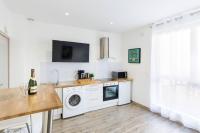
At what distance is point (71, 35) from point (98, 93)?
1.92m

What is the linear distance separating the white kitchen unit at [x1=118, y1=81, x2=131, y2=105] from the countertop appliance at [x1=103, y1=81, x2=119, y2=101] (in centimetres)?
15

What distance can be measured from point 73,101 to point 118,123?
1.24 meters

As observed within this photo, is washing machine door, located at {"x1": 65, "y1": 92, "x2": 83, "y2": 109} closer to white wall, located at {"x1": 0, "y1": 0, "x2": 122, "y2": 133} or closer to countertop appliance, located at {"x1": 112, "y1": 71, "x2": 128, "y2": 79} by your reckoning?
white wall, located at {"x1": 0, "y1": 0, "x2": 122, "y2": 133}

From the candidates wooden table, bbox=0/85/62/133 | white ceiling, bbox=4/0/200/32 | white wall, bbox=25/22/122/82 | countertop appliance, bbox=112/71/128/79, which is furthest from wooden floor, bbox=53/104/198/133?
white ceiling, bbox=4/0/200/32

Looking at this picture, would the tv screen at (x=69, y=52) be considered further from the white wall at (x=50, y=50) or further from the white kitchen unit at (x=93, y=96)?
the white kitchen unit at (x=93, y=96)

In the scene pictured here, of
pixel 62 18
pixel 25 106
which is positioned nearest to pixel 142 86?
pixel 62 18

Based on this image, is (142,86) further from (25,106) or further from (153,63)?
(25,106)

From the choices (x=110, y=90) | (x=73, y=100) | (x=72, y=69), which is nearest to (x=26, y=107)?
(x=73, y=100)

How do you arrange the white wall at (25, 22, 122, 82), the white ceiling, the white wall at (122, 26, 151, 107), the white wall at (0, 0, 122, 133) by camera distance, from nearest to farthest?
the white ceiling, the white wall at (0, 0, 122, 133), the white wall at (25, 22, 122, 82), the white wall at (122, 26, 151, 107)

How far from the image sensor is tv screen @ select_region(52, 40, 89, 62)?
349 cm

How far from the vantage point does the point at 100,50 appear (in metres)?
4.40

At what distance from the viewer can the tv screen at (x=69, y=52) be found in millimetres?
3488

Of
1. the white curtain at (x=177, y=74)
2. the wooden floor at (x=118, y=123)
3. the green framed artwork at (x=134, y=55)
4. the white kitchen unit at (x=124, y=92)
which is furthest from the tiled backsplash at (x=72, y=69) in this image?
the white curtain at (x=177, y=74)

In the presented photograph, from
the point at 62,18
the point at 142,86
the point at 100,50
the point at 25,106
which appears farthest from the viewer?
the point at 100,50
